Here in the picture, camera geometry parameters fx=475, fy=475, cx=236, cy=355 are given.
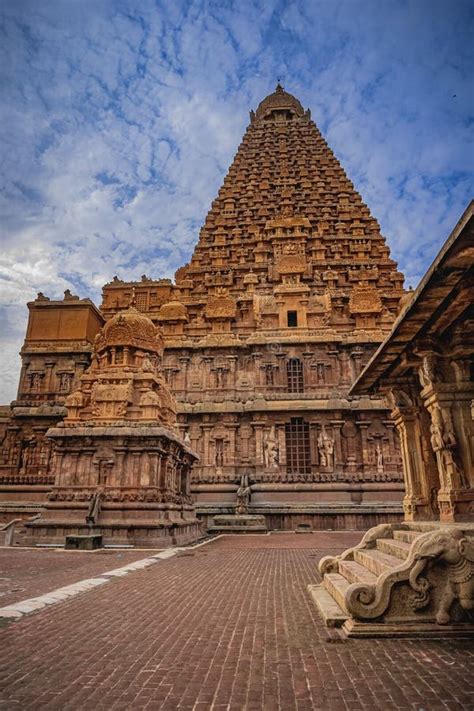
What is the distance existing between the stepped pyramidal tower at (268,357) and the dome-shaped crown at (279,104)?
18.0 meters

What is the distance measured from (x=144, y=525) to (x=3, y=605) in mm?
9910

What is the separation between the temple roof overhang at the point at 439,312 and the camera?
5.48m

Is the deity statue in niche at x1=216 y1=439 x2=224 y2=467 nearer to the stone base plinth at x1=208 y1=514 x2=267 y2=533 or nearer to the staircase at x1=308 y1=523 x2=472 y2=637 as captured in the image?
the stone base plinth at x1=208 y1=514 x2=267 y2=533

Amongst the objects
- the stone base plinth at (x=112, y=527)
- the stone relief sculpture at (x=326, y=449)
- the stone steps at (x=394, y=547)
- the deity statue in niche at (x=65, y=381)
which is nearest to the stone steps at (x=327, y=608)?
the stone steps at (x=394, y=547)

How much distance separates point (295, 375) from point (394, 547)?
23946 millimetres

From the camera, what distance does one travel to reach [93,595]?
7.92m

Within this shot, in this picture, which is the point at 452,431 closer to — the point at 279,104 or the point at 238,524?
the point at 238,524

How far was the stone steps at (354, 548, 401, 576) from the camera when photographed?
626 centimetres

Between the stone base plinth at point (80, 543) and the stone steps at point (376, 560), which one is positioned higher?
the stone steps at point (376, 560)

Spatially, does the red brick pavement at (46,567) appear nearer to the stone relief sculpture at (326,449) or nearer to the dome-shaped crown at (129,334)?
the dome-shaped crown at (129,334)

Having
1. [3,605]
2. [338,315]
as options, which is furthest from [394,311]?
[3,605]

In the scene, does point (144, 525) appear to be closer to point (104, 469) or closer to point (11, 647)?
point (104, 469)

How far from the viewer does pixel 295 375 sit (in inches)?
1214

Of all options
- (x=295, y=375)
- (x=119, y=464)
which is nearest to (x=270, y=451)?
(x=295, y=375)
